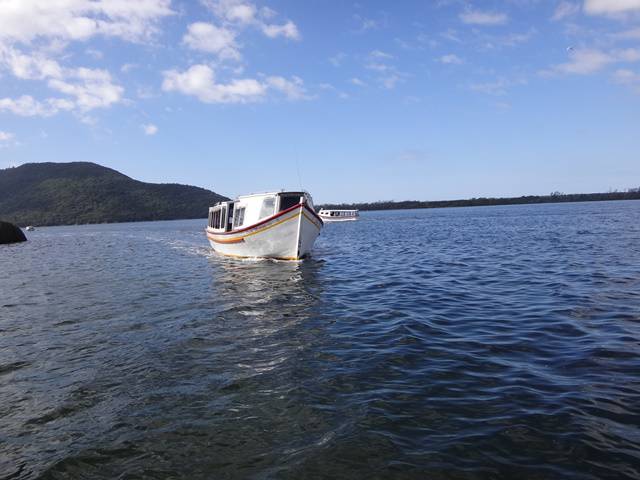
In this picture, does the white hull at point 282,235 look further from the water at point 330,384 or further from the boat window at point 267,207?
the water at point 330,384

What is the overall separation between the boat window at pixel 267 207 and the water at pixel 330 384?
11.9m

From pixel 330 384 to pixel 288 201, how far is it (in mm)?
20599

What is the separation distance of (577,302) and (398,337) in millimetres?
6704

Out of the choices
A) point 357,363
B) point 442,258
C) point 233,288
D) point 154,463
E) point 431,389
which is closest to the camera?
point 154,463

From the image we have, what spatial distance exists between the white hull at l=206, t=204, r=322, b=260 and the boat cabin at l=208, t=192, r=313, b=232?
2.04 feet

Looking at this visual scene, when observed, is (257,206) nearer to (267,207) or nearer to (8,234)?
(267,207)

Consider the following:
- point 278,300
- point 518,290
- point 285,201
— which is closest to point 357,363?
point 278,300

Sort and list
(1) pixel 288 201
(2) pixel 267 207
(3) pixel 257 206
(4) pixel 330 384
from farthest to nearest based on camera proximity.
A: (3) pixel 257 206, (2) pixel 267 207, (1) pixel 288 201, (4) pixel 330 384

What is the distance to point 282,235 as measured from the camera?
26594 millimetres

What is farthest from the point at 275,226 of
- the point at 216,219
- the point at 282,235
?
the point at 216,219

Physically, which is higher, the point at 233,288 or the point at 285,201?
the point at 285,201

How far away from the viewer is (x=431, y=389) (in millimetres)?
6941

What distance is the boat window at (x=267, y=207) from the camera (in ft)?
90.0

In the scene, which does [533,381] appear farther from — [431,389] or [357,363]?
[357,363]
